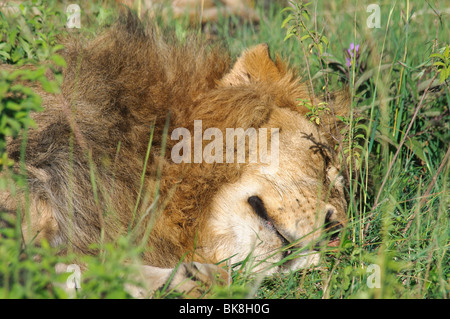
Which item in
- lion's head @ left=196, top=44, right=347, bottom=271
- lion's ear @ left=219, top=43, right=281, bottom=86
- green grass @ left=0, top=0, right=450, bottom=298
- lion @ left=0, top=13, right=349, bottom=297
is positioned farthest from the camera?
lion's ear @ left=219, top=43, right=281, bottom=86

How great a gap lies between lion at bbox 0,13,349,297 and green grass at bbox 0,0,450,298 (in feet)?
Answer: 0.52

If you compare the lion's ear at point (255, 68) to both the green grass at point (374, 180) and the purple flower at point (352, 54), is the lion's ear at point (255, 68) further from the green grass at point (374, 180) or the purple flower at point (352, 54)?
the purple flower at point (352, 54)

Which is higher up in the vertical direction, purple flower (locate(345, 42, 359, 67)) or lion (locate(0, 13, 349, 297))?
purple flower (locate(345, 42, 359, 67))

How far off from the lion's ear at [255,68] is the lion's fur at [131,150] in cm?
10

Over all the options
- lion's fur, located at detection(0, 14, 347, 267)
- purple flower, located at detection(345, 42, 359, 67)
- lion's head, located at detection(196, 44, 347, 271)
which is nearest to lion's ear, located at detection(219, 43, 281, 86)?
lion's fur, located at detection(0, 14, 347, 267)

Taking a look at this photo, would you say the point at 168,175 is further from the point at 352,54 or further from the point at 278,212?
the point at 352,54

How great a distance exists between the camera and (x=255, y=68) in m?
3.11

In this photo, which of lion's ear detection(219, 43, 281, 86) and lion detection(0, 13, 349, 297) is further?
lion's ear detection(219, 43, 281, 86)

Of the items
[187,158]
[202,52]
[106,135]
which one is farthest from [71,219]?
[202,52]

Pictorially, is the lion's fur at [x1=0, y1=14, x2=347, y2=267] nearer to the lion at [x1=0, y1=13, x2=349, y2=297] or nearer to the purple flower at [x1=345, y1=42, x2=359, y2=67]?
the lion at [x1=0, y1=13, x2=349, y2=297]

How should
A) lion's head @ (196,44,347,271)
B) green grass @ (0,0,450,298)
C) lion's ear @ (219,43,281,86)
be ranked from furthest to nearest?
lion's ear @ (219,43,281,86) < lion's head @ (196,44,347,271) < green grass @ (0,0,450,298)

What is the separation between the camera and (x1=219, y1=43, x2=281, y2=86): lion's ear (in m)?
3.08

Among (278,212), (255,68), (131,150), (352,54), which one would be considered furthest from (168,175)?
(352,54)

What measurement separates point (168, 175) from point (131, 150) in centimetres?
25
